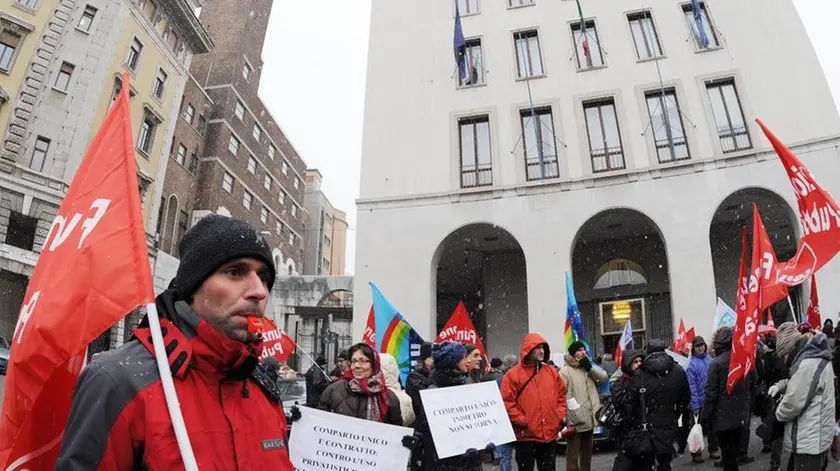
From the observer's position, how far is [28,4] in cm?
2372

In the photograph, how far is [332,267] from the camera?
66.5m

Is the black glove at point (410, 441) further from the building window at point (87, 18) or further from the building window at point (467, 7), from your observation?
the building window at point (87, 18)

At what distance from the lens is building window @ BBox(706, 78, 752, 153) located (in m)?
16.1

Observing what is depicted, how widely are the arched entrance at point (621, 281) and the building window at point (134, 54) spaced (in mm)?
24019

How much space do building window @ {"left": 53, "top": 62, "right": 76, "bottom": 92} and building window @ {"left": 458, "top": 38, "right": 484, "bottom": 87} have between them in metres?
18.6

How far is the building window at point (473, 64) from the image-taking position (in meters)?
18.7

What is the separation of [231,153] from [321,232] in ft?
75.4

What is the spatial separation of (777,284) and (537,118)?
1236cm

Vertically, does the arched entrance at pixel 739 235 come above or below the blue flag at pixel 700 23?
below

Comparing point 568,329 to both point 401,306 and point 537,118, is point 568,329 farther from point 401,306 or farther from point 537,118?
point 537,118

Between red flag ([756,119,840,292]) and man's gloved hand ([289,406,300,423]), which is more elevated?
red flag ([756,119,840,292])

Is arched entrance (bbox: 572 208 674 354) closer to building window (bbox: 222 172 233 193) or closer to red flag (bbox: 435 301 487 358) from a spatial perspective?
red flag (bbox: 435 301 487 358)

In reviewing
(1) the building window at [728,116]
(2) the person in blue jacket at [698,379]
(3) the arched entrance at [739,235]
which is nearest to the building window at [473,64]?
(1) the building window at [728,116]

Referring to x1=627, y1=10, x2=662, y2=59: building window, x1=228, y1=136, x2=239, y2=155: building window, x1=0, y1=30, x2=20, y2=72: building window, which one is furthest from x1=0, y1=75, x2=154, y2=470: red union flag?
x1=228, y1=136, x2=239, y2=155: building window
